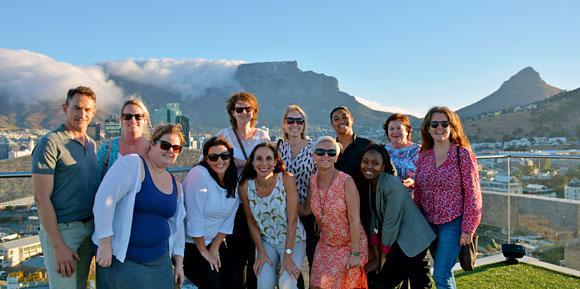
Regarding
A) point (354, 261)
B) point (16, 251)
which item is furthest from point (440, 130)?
point (16, 251)

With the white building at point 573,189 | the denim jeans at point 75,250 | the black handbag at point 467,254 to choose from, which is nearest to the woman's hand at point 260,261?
the denim jeans at point 75,250

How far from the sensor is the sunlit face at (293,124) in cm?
380

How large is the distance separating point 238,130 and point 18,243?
1890 millimetres

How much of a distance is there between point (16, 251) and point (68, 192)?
37.6 inches

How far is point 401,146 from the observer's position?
427 cm

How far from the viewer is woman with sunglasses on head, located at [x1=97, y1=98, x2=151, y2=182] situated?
9.78 feet

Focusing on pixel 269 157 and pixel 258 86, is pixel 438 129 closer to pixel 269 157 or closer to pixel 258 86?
pixel 269 157

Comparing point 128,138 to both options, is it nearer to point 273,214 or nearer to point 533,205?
point 273,214

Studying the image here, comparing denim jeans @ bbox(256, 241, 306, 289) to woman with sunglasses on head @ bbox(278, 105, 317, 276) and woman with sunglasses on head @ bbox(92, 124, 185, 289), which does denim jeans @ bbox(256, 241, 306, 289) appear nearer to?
woman with sunglasses on head @ bbox(278, 105, 317, 276)

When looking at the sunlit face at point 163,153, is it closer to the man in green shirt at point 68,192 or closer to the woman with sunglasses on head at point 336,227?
the man in green shirt at point 68,192

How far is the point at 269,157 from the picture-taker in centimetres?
342

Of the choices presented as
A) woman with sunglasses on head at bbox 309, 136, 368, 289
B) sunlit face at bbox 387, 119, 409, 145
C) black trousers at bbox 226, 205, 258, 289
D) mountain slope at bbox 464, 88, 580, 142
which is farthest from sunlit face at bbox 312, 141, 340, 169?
mountain slope at bbox 464, 88, 580, 142

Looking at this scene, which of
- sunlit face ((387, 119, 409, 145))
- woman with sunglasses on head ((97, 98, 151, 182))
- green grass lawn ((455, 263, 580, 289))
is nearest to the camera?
woman with sunglasses on head ((97, 98, 151, 182))

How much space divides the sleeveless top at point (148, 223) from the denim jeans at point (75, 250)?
1.20 ft
